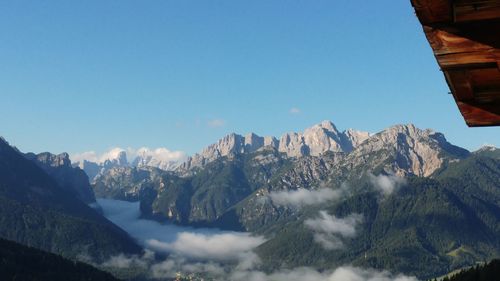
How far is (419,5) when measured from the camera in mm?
5352

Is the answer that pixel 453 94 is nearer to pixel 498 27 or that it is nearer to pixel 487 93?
pixel 487 93

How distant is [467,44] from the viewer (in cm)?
626

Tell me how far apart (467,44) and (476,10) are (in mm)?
781

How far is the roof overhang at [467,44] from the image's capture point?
18.1 feet

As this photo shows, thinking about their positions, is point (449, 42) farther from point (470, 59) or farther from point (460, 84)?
point (460, 84)

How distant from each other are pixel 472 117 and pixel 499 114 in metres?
0.39

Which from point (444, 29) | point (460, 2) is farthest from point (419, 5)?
point (444, 29)

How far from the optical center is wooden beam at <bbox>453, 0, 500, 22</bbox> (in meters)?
5.46

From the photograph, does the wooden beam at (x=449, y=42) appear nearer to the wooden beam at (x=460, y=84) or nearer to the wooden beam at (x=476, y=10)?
the wooden beam at (x=476, y=10)

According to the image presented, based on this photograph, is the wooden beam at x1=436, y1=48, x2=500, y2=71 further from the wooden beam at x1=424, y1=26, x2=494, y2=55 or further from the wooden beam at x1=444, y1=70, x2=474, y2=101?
the wooden beam at x1=444, y1=70, x2=474, y2=101

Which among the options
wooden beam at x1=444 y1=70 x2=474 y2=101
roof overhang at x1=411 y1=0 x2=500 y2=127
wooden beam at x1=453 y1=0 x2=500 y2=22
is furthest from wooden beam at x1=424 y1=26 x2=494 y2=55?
wooden beam at x1=444 y1=70 x2=474 y2=101

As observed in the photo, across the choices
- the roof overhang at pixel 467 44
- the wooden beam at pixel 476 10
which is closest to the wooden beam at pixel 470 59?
the roof overhang at pixel 467 44

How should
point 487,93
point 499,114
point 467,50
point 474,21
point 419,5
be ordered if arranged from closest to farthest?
point 419,5 → point 474,21 → point 467,50 → point 487,93 → point 499,114

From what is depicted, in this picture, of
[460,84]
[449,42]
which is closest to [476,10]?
[449,42]
